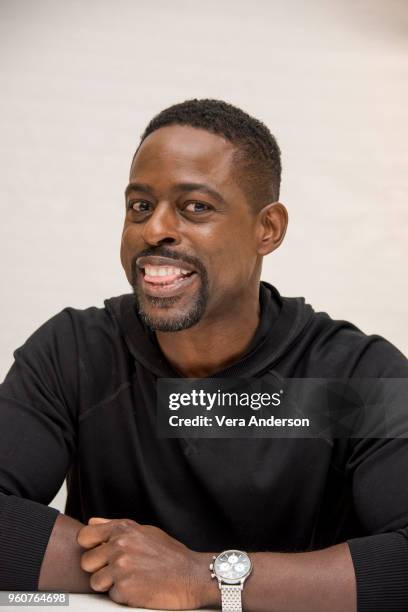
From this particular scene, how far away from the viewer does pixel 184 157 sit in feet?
5.55

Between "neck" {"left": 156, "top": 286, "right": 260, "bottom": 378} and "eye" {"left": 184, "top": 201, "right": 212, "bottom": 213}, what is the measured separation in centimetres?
22

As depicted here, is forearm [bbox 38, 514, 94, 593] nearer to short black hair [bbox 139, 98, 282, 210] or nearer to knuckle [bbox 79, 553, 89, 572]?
knuckle [bbox 79, 553, 89, 572]

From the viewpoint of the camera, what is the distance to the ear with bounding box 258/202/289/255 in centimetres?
183

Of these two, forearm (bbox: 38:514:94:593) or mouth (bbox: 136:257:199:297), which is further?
mouth (bbox: 136:257:199:297)

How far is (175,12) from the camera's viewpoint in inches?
144

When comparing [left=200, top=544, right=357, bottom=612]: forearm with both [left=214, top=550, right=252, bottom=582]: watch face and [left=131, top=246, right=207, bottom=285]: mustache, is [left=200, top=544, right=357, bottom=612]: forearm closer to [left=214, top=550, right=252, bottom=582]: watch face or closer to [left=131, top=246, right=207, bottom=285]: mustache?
[left=214, top=550, right=252, bottom=582]: watch face

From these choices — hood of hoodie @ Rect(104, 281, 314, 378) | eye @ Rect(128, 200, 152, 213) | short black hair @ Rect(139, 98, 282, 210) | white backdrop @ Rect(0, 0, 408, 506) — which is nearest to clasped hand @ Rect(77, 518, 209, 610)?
hood of hoodie @ Rect(104, 281, 314, 378)

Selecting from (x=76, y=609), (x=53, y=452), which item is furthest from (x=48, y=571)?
(x=53, y=452)

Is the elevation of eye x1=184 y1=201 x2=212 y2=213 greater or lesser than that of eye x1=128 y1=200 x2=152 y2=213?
lesser

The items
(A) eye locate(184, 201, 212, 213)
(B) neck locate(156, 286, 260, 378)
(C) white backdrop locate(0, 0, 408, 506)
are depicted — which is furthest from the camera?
(C) white backdrop locate(0, 0, 408, 506)

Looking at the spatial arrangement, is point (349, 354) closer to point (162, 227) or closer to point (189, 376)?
point (189, 376)

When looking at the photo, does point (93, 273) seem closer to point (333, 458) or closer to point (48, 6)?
point (48, 6)

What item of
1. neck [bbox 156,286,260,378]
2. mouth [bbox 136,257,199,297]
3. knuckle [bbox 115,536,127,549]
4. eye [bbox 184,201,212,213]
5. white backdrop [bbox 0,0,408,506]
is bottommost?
knuckle [bbox 115,536,127,549]

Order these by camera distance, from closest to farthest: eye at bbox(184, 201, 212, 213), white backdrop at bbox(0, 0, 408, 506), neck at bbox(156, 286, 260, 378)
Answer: eye at bbox(184, 201, 212, 213), neck at bbox(156, 286, 260, 378), white backdrop at bbox(0, 0, 408, 506)
